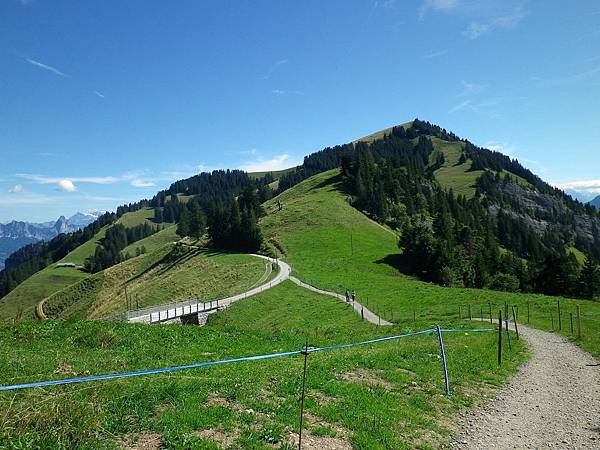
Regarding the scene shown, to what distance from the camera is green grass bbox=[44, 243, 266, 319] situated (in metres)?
73.1

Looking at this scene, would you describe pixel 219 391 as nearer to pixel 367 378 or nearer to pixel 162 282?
pixel 367 378

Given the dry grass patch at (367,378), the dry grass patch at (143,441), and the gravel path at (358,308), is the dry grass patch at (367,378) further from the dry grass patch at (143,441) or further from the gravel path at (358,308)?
the gravel path at (358,308)

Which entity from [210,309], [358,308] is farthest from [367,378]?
[210,309]

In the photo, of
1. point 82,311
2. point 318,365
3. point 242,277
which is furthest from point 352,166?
point 318,365

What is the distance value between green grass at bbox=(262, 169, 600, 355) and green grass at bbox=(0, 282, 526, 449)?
14786 mm

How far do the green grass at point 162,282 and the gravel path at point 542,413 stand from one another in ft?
166

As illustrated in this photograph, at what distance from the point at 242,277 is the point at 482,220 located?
400ft

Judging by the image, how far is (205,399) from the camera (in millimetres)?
10148

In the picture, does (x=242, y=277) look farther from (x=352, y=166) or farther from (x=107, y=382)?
(x=352, y=166)

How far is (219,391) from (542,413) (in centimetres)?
1040

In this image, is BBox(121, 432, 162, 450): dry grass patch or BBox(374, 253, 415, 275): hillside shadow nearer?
BBox(121, 432, 162, 450): dry grass patch

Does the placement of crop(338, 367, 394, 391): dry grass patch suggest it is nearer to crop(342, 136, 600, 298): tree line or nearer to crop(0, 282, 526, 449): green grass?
crop(0, 282, 526, 449): green grass

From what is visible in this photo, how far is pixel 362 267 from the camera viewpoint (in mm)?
78688

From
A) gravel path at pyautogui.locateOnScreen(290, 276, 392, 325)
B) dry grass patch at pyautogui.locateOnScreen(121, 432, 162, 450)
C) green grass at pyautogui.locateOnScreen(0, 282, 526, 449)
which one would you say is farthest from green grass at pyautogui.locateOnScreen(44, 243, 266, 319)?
dry grass patch at pyautogui.locateOnScreen(121, 432, 162, 450)
